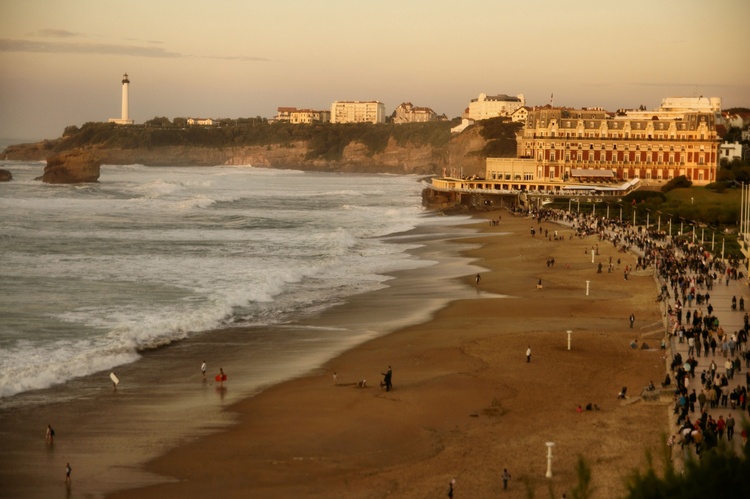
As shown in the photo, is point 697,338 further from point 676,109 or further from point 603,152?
point 676,109

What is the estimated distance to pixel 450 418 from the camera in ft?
65.8

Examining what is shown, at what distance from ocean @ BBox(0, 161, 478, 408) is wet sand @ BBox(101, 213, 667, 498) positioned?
11.4 ft

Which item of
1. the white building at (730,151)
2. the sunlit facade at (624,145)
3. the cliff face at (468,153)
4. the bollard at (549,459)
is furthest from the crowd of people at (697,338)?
the cliff face at (468,153)

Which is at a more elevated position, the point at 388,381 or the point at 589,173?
the point at 589,173

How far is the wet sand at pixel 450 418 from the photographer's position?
54.8ft

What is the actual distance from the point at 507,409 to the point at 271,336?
30.1 ft

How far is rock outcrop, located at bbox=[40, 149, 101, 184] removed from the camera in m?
109

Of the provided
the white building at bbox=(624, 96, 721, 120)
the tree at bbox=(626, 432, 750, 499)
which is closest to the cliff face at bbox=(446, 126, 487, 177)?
the white building at bbox=(624, 96, 721, 120)

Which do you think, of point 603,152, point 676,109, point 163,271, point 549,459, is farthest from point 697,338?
point 676,109

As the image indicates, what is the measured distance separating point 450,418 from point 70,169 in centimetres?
9559

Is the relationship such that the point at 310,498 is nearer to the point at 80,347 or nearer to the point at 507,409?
the point at 507,409

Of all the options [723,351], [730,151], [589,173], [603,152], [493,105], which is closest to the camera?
[723,351]

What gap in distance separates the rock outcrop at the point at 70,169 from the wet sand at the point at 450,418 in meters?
83.9

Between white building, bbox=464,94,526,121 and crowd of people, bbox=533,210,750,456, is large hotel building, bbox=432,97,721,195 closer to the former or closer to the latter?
crowd of people, bbox=533,210,750,456
